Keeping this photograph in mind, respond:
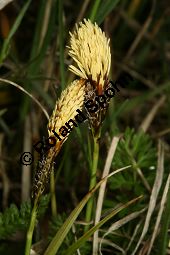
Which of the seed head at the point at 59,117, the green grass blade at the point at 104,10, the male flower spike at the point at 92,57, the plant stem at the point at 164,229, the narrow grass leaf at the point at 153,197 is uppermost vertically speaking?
the green grass blade at the point at 104,10

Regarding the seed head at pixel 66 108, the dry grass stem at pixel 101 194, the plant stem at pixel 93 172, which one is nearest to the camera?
the seed head at pixel 66 108

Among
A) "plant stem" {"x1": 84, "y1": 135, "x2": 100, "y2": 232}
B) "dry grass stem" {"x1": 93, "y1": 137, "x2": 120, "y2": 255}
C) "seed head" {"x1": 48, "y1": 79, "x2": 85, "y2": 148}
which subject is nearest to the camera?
"seed head" {"x1": 48, "y1": 79, "x2": 85, "y2": 148}

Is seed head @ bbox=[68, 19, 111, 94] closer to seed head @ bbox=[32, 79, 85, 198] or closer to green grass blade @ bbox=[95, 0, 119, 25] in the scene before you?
seed head @ bbox=[32, 79, 85, 198]

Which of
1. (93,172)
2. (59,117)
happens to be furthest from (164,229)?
(59,117)

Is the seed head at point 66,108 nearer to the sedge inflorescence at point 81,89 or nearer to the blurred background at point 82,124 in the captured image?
the sedge inflorescence at point 81,89

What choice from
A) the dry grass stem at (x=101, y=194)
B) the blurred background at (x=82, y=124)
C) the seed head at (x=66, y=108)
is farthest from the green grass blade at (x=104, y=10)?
the seed head at (x=66, y=108)

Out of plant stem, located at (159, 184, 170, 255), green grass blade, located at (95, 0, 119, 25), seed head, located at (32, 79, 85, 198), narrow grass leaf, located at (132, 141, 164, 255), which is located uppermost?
green grass blade, located at (95, 0, 119, 25)

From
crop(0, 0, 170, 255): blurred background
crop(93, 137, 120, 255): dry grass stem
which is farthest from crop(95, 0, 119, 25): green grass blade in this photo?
crop(93, 137, 120, 255): dry grass stem

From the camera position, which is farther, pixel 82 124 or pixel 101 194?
pixel 82 124

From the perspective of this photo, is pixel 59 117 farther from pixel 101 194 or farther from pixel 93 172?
pixel 101 194
